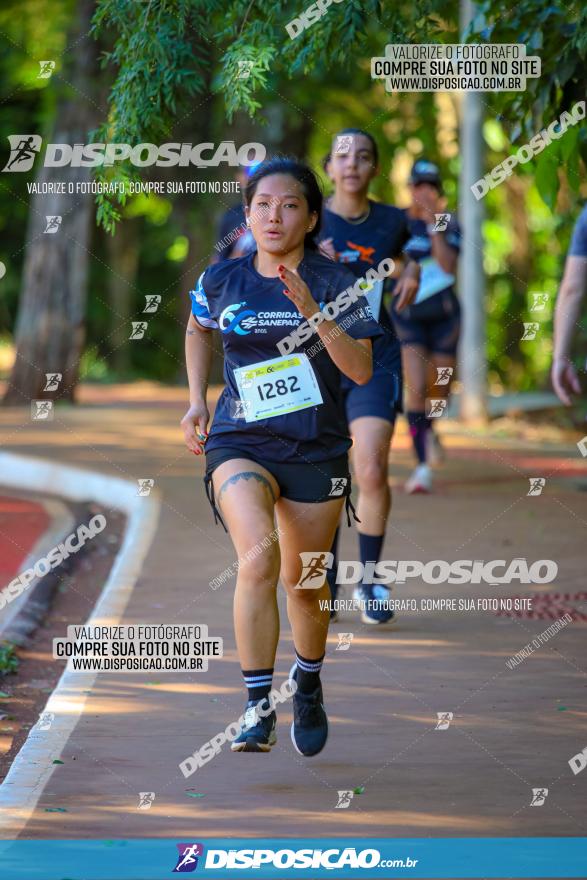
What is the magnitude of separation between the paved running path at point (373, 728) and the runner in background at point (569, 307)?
1289 mm

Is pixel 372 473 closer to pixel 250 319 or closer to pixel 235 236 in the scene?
pixel 235 236

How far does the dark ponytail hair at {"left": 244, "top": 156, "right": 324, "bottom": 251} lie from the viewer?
5930 millimetres

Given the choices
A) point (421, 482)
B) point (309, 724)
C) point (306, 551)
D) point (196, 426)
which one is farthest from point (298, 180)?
point (421, 482)

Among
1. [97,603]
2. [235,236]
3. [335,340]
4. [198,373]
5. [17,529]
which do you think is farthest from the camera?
[17,529]

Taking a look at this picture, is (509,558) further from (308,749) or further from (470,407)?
(470,407)

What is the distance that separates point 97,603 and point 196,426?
343 cm

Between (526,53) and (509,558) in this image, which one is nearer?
(526,53)

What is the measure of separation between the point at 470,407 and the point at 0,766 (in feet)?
44.8

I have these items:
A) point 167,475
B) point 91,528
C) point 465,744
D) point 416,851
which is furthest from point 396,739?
point 167,475

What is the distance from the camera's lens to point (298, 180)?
19.5 feet

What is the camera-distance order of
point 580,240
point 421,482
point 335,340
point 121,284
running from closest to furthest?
point 335,340
point 580,240
point 421,482
point 121,284

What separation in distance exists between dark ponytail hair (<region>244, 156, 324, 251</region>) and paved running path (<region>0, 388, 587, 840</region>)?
72.8 inches

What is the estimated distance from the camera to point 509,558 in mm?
10172

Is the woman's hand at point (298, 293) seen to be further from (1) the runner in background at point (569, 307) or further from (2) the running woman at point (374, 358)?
(2) the running woman at point (374, 358)
